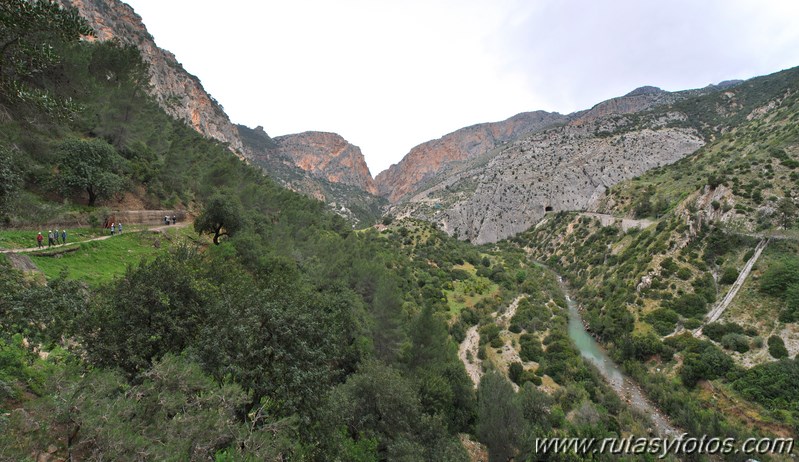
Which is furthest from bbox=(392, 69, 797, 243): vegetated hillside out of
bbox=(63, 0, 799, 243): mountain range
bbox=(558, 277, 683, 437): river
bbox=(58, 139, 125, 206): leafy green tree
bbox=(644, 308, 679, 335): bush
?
bbox=(58, 139, 125, 206): leafy green tree


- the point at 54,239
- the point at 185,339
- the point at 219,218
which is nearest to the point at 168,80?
the point at 219,218

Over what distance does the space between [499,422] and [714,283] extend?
33810 mm

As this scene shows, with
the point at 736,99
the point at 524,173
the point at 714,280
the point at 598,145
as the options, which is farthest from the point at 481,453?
the point at 736,99

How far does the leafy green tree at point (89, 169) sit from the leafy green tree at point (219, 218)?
734 cm

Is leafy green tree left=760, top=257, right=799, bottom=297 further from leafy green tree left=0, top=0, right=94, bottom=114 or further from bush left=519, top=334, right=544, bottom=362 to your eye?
leafy green tree left=0, top=0, right=94, bottom=114

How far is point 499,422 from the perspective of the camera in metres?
22.6

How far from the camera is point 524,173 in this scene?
11400 cm

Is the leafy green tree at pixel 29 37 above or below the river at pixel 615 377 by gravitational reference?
above

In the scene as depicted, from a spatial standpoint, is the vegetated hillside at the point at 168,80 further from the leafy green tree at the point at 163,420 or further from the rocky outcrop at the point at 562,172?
the leafy green tree at the point at 163,420

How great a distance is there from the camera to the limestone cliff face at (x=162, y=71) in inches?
3415

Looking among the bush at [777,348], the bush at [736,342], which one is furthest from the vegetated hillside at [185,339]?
the bush at [777,348]

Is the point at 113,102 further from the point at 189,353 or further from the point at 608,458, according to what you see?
the point at 608,458

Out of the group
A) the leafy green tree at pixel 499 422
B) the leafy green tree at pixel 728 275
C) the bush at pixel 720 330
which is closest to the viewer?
the leafy green tree at pixel 499 422

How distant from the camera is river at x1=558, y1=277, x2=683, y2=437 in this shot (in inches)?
1134
